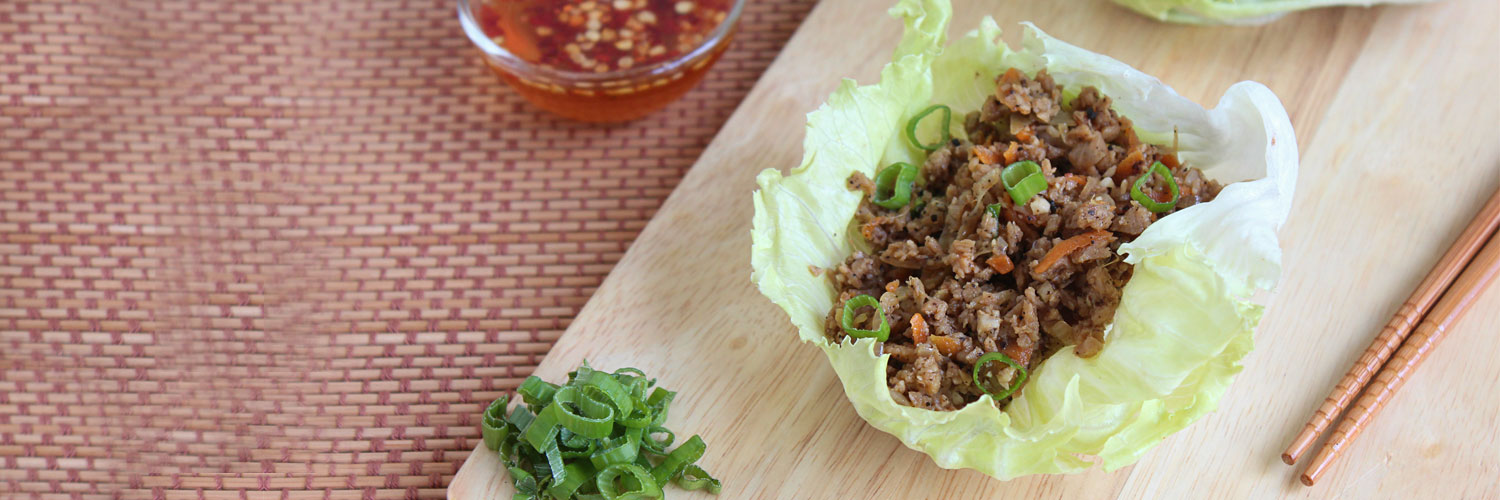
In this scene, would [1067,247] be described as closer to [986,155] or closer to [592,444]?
[986,155]

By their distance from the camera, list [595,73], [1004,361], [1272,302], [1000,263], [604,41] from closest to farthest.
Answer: [1004,361] < [1000,263] < [1272,302] < [595,73] < [604,41]

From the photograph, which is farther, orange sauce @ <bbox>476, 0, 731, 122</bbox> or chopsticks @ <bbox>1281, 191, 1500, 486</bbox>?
orange sauce @ <bbox>476, 0, 731, 122</bbox>

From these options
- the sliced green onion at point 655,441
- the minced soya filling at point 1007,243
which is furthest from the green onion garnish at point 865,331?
the sliced green onion at point 655,441

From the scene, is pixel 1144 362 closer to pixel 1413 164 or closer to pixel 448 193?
pixel 1413 164

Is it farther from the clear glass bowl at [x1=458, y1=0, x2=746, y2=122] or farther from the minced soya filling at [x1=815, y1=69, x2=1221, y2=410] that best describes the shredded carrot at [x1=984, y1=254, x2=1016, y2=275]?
the clear glass bowl at [x1=458, y1=0, x2=746, y2=122]

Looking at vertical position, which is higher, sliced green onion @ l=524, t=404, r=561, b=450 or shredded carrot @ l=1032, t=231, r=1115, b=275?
shredded carrot @ l=1032, t=231, r=1115, b=275

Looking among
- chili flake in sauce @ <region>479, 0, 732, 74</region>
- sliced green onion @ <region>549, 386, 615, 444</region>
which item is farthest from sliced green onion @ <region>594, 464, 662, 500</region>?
chili flake in sauce @ <region>479, 0, 732, 74</region>

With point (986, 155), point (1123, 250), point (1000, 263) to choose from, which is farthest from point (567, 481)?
point (1123, 250)
